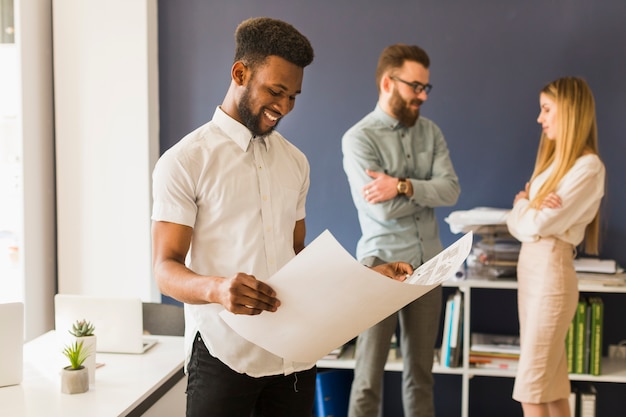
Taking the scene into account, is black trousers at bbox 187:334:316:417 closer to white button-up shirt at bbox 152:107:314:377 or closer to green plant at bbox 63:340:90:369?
white button-up shirt at bbox 152:107:314:377

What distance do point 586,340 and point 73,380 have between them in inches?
96.2

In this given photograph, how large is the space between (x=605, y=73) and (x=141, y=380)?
281 centimetres

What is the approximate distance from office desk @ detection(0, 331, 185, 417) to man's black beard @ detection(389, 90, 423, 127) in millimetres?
1363

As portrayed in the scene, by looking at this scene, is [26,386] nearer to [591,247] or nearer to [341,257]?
[341,257]

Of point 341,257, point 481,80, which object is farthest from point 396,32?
point 341,257

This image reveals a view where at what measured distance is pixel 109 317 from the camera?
7.64ft

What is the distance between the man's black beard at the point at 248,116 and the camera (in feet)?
5.31

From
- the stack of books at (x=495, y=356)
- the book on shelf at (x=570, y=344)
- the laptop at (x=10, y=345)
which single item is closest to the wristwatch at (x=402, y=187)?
the stack of books at (x=495, y=356)

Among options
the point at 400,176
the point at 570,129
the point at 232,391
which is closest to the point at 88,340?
the point at 232,391

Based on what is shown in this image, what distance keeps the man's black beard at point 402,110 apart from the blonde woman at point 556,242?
0.62 meters

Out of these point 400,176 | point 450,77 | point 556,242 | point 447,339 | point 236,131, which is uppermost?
point 450,77

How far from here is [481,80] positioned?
3709mm

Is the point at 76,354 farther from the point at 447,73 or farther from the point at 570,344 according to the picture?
the point at 447,73

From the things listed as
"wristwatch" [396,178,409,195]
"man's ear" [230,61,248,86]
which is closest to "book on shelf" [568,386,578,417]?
"wristwatch" [396,178,409,195]
